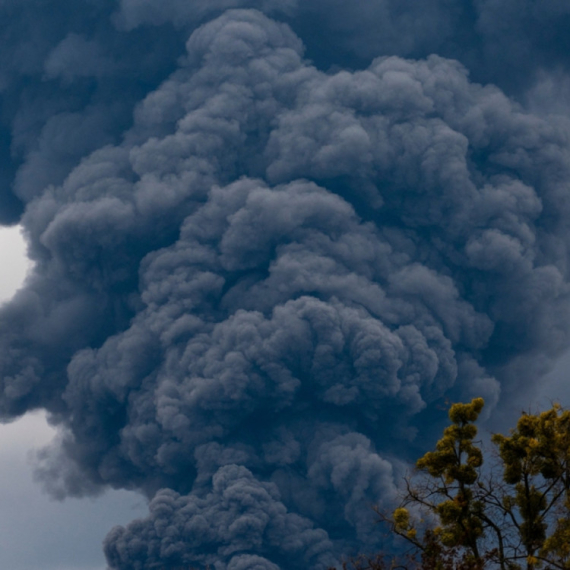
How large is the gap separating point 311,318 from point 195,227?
8.46 m

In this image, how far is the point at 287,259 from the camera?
1969 inches

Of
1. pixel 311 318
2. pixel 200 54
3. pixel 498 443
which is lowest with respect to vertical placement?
pixel 498 443

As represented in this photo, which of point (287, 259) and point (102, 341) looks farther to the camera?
point (102, 341)

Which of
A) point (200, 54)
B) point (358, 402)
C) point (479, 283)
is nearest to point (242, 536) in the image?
point (358, 402)

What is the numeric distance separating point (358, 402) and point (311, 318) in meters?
5.35

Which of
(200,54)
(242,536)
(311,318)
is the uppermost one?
(200,54)

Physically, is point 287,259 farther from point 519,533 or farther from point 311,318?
point 519,533

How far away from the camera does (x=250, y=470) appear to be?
168 feet

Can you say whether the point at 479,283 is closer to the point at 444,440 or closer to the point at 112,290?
the point at 112,290

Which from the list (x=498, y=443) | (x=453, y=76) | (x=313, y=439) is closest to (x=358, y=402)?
(x=313, y=439)

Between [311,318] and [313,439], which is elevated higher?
[311,318]

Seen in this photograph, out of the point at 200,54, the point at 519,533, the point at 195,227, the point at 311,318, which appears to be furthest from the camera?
the point at 200,54

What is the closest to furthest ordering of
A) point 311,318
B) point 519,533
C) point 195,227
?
point 519,533, point 311,318, point 195,227

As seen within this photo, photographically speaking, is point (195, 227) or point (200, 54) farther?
point (200, 54)
